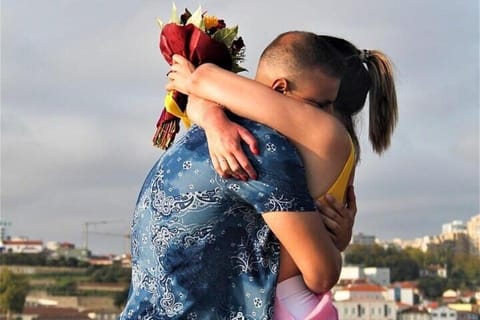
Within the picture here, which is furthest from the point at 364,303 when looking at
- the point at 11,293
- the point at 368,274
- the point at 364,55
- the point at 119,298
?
the point at 364,55

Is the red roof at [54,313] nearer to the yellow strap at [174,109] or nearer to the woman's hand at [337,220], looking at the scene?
the yellow strap at [174,109]

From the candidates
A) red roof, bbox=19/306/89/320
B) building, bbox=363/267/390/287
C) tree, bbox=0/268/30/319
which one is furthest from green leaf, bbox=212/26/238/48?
building, bbox=363/267/390/287

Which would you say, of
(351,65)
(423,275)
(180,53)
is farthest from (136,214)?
(423,275)

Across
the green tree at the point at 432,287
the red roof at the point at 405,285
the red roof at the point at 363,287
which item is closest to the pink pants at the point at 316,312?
the red roof at the point at 363,287

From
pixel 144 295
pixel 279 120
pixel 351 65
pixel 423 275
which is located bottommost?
pixel 144 295

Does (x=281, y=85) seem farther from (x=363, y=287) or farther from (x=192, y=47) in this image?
(x=363, y=287)

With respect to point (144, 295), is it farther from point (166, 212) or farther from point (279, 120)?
point (279, 120)

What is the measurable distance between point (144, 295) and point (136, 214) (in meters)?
0.14

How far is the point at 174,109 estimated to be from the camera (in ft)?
7.34

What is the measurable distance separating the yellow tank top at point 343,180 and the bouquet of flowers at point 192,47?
1.03 feet

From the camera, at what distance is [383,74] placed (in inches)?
89.8

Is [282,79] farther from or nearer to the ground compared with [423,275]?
nearer to the ground

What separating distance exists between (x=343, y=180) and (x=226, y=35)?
37cm

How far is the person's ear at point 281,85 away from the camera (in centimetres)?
203
